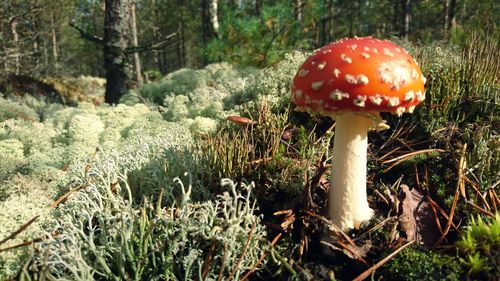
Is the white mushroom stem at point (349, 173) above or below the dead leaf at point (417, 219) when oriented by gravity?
above

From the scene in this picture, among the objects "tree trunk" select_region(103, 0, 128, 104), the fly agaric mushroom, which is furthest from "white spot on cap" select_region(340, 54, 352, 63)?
"tree trunk" select_region(103, 0, 128, 104)

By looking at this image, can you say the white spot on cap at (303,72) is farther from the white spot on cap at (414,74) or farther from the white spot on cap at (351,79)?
the white spot on cap at (414,74)

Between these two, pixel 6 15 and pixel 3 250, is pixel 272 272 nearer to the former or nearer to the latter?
pixel 3 250

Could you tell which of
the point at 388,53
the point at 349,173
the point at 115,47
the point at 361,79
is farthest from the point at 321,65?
the point at 115,47

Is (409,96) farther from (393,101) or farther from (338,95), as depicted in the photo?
(338,95)

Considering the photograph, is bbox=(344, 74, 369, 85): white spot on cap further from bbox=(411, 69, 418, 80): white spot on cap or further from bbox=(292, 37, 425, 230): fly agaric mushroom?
bbox=(411, 69, 418, 80): white spot on cap

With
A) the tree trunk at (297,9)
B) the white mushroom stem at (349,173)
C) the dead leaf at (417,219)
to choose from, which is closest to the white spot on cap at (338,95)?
the white mushroom stem at (349,173)
